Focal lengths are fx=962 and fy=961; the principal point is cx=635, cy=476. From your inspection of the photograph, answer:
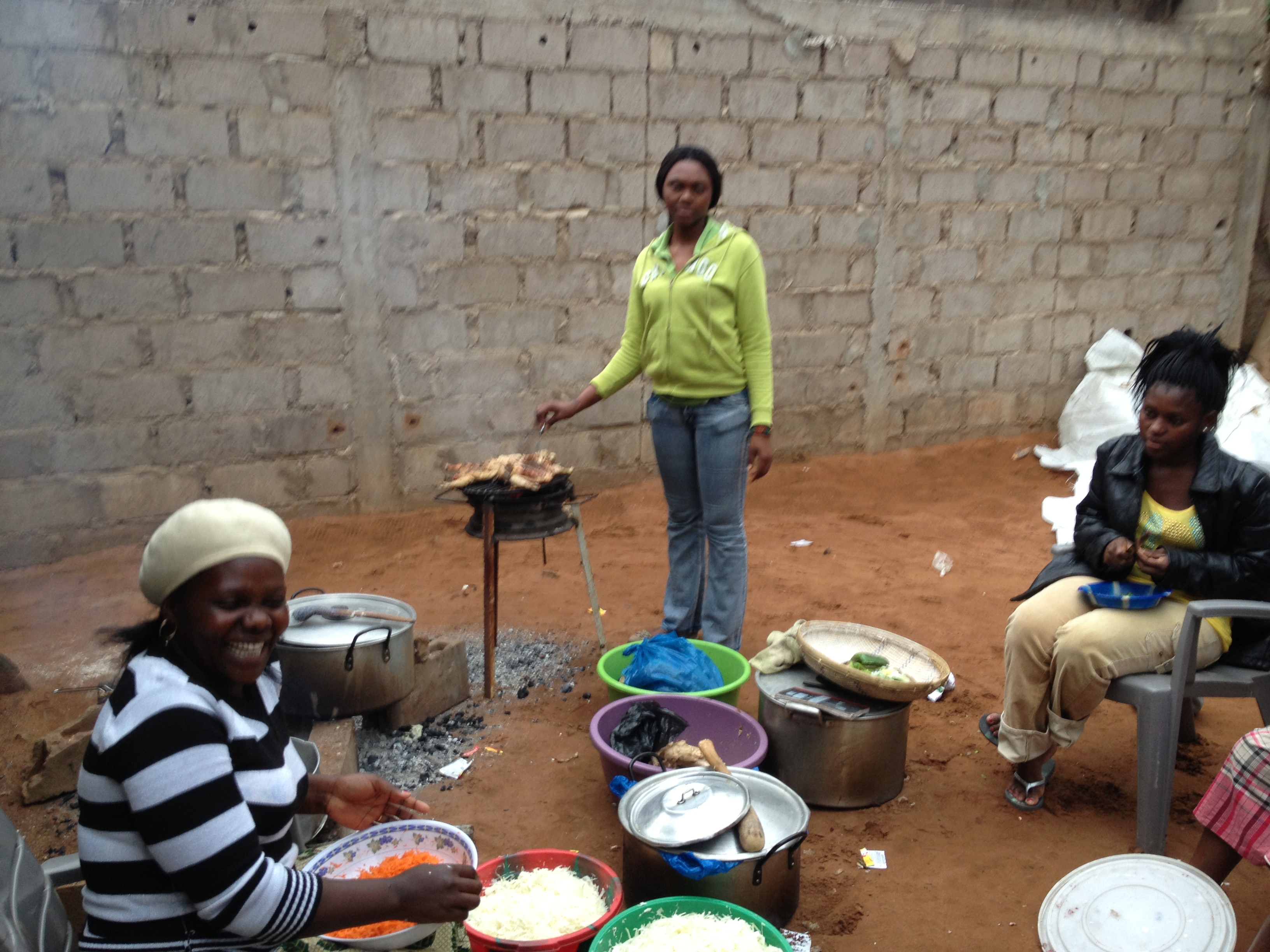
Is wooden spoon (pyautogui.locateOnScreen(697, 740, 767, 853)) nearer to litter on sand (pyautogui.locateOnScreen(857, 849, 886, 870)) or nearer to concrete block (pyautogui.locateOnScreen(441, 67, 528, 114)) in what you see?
litter on sand (pyautogui.locateOnScreen(857, 849, 886, 870))

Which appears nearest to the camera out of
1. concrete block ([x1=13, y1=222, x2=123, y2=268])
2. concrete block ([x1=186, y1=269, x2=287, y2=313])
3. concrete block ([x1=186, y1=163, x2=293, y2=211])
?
concrete block ([x1=13, y1=222, x2=123, y2=268])

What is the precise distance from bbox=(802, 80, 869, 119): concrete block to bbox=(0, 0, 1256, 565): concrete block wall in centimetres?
2

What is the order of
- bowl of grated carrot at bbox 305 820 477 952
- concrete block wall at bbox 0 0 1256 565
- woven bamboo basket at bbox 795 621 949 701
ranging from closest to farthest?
1. bowl of grated carrot at bbox 305 820 477 952
2. woven bamboo basket at bbox 795 621 949 701
3. concrete block wall at bbox 0 0 1256 565

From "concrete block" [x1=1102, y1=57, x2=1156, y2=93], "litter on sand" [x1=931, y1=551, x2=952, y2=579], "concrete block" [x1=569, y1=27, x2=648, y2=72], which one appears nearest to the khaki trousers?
"litter on sand" [x1=931, y1=551, x2=952, y2=579]

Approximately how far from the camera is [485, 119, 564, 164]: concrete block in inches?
235

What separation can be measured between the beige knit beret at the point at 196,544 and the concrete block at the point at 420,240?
447cm

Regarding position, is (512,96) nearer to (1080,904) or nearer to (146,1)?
(146,1)

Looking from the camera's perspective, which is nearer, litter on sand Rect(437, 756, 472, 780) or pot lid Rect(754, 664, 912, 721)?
pot lid Rect(754, 664, 912, 721)

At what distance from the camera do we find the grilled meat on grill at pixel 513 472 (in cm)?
389

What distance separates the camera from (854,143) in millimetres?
6930

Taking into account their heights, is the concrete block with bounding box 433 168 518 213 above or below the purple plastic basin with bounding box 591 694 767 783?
above

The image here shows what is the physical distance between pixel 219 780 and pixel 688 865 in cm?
136

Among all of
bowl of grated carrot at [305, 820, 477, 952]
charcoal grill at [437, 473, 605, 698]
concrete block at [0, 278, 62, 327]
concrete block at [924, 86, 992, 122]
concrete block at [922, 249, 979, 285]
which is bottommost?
bowl of grated carrot at [305, 820, 477, 952]

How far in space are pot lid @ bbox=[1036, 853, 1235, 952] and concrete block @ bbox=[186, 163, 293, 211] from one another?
17.1 feet
